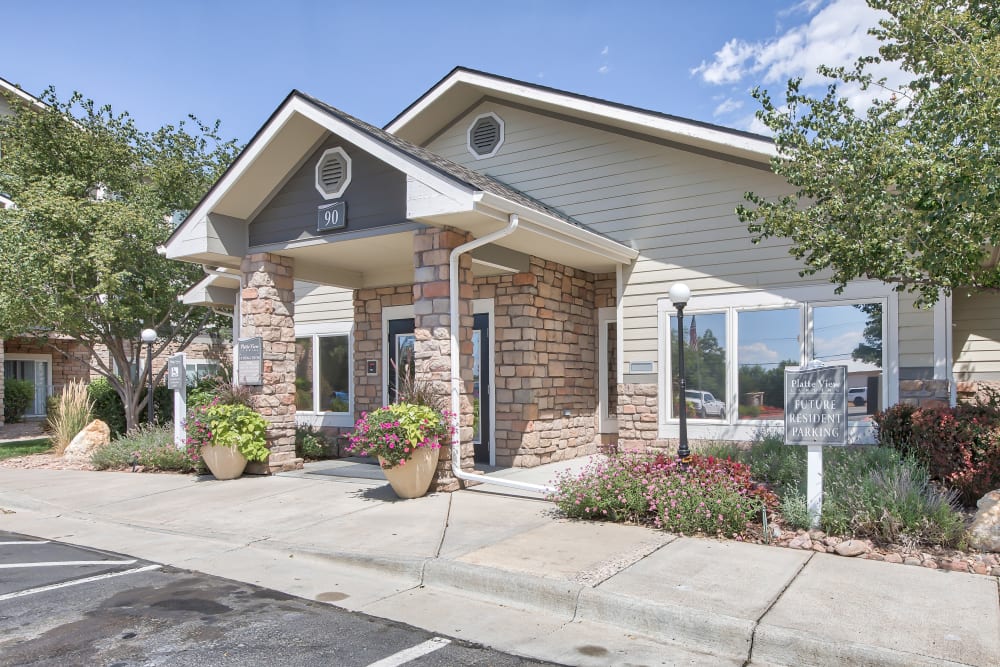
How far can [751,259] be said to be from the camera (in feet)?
33.5

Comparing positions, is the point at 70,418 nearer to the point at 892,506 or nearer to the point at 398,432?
the point at 398,432

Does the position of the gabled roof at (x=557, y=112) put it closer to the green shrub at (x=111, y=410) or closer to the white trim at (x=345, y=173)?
the white trim at (x=345, y=173)

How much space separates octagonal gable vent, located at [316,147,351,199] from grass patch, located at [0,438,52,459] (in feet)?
33.4

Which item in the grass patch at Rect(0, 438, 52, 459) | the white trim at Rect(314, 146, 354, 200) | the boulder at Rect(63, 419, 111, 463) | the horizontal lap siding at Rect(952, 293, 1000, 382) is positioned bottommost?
the grass patch at Rect(0, 438, 52, 459)

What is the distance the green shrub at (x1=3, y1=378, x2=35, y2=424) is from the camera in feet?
78.9

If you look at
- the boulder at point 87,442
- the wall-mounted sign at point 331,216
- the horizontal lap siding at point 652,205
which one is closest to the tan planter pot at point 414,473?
the wall-mounted sign at point 331,216

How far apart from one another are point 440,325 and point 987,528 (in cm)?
585

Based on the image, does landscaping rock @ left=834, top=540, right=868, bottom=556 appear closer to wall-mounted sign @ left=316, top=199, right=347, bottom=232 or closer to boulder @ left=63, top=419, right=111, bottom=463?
wall-mounted sign @ left=316, top=199, right=347, bottom=232

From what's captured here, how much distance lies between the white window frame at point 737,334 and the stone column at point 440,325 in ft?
10.7

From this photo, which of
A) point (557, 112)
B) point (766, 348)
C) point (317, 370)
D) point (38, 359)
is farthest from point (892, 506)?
point (38, 359)

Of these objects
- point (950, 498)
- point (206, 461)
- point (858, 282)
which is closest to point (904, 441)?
point (950, 498)

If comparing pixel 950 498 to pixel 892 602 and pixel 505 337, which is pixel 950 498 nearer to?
pixel 892 602

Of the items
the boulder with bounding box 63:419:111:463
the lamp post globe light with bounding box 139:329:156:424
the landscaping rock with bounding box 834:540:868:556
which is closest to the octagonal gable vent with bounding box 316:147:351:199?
the lamp post globe light with bounding box 139:329:156:424

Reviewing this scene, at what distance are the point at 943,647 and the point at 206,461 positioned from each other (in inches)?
363
